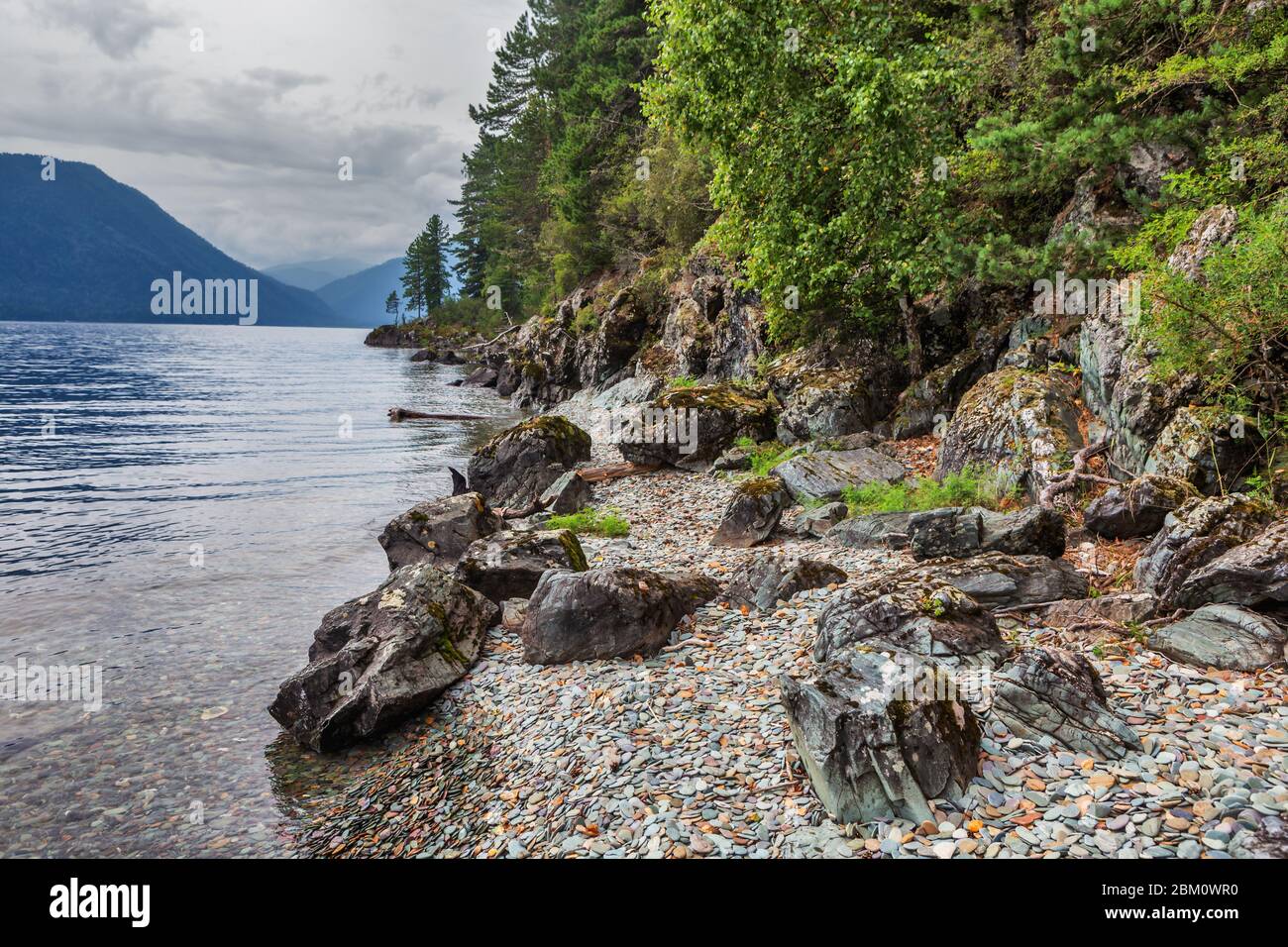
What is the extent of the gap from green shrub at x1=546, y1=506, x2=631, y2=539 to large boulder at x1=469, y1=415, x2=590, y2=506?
14.7 feet

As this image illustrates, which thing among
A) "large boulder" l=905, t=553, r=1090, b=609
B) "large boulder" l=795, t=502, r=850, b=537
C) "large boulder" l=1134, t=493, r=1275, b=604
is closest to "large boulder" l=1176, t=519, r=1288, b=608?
"large boulder" l=1134, t=493, r=1275, b=604

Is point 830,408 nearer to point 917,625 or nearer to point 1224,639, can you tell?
point 917,625

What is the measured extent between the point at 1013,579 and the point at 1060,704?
3.21m

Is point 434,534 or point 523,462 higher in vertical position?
point 523,462

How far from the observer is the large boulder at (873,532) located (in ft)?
42.4

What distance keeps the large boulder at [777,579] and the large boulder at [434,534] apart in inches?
307

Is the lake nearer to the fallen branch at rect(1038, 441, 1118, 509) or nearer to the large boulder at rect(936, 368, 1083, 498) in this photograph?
the fallen branch at rect(1038, 441, 1118, 509)

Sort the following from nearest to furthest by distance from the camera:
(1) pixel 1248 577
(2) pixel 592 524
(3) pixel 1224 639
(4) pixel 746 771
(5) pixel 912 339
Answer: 1. (4) pixel 746 771
2. (3) pixel 1224 639
3. (1) pixel 1248 577
4. (2) pixel 592 524
5. (5) pixel 912 339

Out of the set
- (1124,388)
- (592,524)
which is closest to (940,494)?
(1124,388)

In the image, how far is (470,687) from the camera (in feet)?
34.2

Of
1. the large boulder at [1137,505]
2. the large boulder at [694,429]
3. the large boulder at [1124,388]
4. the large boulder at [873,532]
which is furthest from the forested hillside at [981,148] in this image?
the large boulder at [873,532]

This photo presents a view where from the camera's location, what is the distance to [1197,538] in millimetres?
8875

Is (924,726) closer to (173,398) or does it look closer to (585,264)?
(585,264)
